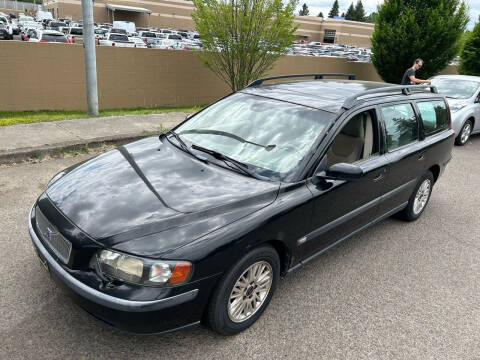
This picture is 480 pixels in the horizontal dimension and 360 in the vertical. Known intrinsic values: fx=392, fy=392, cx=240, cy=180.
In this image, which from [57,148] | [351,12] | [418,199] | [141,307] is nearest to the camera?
[141,307]

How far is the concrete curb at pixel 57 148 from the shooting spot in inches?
223

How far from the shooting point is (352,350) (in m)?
2.78

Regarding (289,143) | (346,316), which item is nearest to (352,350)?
(346,316)

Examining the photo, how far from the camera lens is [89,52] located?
28.3ft

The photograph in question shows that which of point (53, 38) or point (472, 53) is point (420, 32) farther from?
point (53, 38)

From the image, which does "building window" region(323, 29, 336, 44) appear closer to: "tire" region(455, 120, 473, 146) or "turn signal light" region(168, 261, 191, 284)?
"tire" region(455, 120, 473, 146)

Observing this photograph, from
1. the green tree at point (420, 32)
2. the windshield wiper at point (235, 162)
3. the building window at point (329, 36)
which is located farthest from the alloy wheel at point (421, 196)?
the building window at point (329, 36)

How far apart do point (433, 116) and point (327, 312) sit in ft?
9.63

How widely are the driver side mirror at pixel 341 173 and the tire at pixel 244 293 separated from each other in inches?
28.9

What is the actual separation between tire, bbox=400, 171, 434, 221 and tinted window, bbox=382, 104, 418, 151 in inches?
27.2

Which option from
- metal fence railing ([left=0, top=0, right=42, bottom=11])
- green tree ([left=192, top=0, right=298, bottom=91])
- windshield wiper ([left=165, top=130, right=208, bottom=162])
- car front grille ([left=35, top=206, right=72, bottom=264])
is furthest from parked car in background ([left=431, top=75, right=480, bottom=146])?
metal fence railing ([left=0, top=0, right=42, bottom=11])

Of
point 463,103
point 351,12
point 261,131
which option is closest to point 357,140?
point 261,131

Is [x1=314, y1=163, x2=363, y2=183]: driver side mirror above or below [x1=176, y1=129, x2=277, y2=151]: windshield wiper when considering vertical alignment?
below

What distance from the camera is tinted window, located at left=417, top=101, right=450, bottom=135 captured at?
454 cm
